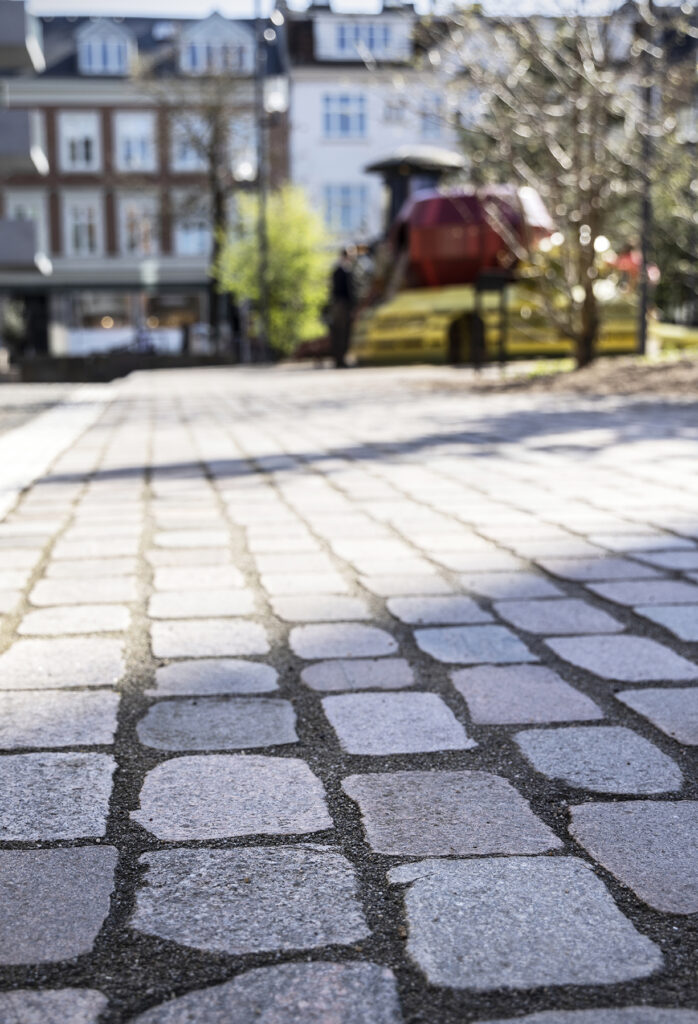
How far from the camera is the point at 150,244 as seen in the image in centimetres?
4791

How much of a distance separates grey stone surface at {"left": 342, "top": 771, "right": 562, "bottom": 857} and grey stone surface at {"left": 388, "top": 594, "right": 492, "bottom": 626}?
1.09m

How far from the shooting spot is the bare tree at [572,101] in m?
12.7

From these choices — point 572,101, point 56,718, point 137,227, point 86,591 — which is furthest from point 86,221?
point 56,718

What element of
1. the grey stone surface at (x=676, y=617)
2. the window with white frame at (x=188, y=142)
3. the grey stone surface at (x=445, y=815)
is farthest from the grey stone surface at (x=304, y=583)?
the window with white frame at (x=188, y=142)

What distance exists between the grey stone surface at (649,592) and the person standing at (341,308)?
18612 mm

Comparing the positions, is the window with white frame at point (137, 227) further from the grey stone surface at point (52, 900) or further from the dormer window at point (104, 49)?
the grey stone surface at point (52, 900)

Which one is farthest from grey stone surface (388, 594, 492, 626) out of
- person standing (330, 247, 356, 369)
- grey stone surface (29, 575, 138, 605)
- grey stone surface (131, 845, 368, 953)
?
person standing (330, 247, 356, 369)

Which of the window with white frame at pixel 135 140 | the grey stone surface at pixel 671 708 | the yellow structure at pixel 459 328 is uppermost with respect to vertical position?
the window with white frame at pixel 135 140

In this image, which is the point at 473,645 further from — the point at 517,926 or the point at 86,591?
the point at 517,926

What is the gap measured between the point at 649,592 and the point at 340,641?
1.01 meters

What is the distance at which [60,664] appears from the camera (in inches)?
105

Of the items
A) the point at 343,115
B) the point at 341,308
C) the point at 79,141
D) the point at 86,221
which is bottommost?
the point at 341,308

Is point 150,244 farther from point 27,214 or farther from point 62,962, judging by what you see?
point 62,962

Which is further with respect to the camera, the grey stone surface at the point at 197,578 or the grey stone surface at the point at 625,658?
the grey stone surface at the point at 197,578
